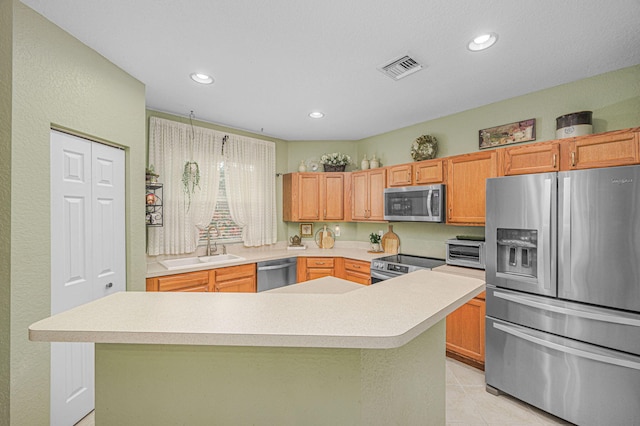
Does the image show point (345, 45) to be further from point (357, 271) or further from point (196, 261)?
point (196, 261)

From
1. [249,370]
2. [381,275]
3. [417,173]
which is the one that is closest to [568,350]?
[381,275]

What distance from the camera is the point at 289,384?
1.03 metres

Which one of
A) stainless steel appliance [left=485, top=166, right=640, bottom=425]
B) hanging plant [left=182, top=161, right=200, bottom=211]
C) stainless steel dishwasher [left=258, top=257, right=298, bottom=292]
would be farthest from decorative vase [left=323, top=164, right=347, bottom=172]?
stainless steel appliance [left=485, top=166, right=640, bottom=425]

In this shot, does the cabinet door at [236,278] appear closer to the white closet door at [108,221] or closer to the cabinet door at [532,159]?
the white closet door at [108,221]

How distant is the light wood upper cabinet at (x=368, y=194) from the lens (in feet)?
12.2

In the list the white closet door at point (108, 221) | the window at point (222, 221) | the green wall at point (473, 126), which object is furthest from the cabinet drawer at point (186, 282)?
the green wall at point (473, 126)

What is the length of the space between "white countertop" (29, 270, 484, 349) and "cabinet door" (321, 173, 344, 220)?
288cm

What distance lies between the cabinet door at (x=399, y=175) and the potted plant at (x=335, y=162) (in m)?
0.84

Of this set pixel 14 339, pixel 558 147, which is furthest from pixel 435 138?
pixel 14 339

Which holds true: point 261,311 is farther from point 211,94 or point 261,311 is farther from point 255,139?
point 255,139

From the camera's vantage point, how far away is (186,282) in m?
2.81

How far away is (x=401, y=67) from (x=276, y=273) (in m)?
2.70

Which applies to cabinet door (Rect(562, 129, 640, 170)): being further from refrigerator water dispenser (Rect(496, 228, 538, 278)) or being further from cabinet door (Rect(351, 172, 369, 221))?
cabinet door (Rect(351, 172, 369, 221))

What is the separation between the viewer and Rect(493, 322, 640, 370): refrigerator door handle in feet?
5.56
